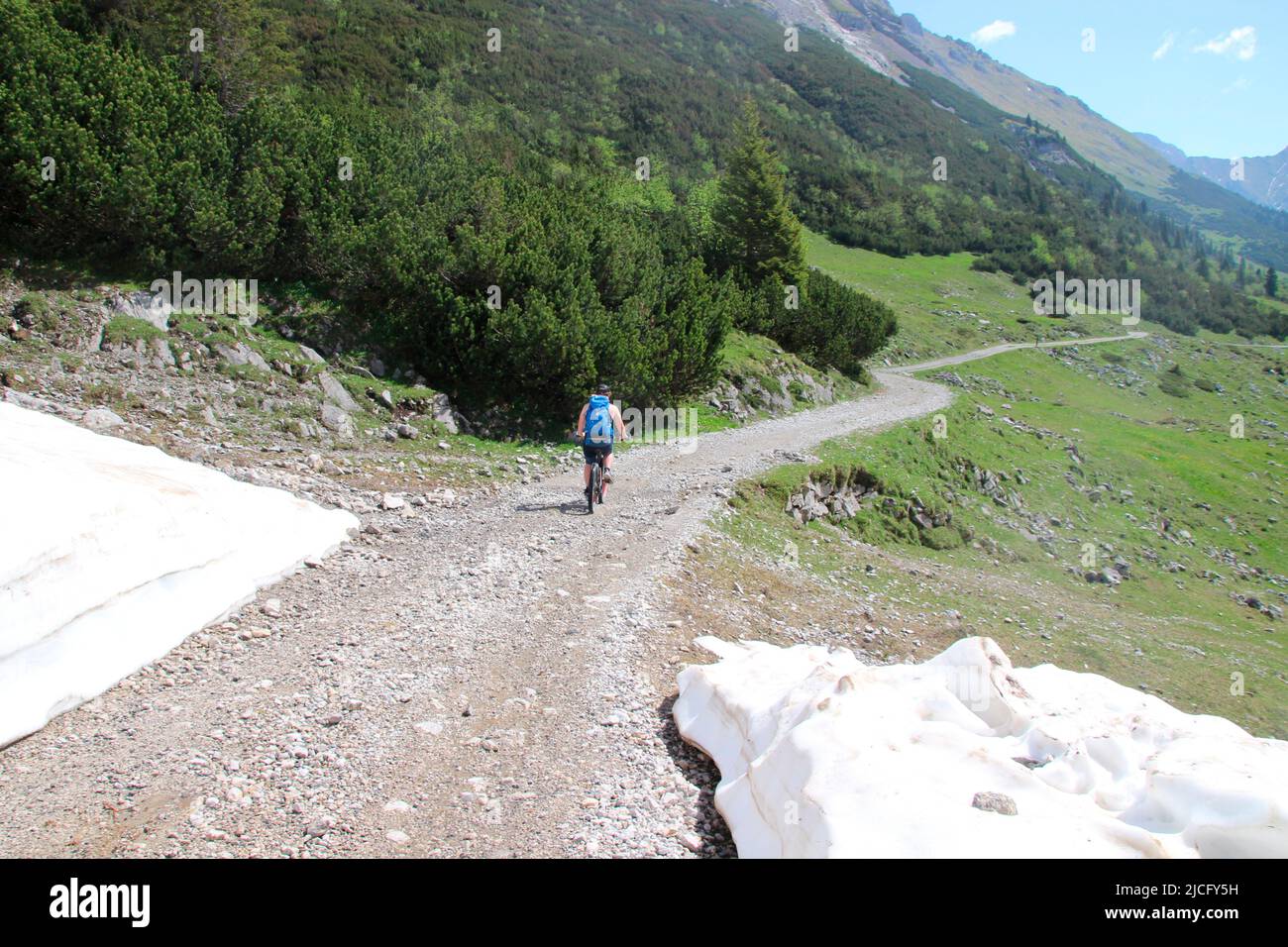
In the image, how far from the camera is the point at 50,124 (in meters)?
13.5

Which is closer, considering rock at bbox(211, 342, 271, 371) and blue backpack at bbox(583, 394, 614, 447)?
blue backpack at bbox(583, 394, 614, 447)

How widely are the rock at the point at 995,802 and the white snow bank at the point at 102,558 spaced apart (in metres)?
5.90

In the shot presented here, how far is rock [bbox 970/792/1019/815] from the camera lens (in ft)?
11.9

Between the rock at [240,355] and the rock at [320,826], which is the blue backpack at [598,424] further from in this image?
the rock at [320,826]

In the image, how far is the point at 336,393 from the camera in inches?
575

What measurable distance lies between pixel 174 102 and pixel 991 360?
141 ft

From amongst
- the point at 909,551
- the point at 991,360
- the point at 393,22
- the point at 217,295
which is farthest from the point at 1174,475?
the point at 393,22

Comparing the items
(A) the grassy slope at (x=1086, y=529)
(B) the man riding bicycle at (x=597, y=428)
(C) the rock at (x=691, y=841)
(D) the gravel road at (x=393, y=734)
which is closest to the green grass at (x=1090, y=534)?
(A) the grassy slope at (x=1086, y=529)

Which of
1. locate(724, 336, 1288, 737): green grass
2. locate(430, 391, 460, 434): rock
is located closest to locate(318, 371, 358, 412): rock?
locate(430, 391, 460, 434): rock

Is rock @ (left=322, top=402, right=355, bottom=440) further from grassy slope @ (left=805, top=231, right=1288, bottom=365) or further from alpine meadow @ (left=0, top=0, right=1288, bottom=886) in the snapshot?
grassy slope @ (left=805, top=231, right=1288, bottom=365)

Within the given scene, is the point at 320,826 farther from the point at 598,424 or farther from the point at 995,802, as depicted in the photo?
the point at 598,424

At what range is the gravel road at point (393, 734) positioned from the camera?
4.38m

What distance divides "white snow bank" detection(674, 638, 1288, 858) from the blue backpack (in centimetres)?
669
